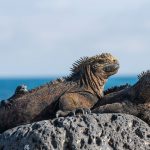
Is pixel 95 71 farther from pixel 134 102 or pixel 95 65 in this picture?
pixel 134 102

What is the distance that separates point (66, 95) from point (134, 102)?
47.1 inches

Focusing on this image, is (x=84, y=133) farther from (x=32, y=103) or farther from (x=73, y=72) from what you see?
(x=73, y=72)

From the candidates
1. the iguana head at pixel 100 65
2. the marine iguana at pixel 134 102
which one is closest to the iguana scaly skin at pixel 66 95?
the iguana head at pixel 100 65

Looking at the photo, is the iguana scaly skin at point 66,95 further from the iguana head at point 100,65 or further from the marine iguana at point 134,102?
the marine iguana at point 134,102

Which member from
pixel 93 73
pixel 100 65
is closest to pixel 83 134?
pixel 100 65

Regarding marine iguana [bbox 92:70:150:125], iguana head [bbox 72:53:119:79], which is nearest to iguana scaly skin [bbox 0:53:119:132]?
iguana head [bbox 72:53:119:79]

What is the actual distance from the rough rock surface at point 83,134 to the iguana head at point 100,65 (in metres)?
2.69

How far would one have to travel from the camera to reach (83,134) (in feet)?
25.0

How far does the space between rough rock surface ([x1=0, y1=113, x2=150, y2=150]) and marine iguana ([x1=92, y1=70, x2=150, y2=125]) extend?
0.81m

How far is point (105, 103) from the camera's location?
9383 millimetres

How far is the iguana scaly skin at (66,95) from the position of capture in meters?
9.74

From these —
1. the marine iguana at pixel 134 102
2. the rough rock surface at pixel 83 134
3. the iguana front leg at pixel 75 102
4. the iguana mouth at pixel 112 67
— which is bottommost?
the rough rock surface at pixel 83 134

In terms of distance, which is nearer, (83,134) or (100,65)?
(83,134)

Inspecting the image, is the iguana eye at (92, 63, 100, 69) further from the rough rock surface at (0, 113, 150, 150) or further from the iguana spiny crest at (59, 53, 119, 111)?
the rough rock surface at (0, 113, 150, 150)
